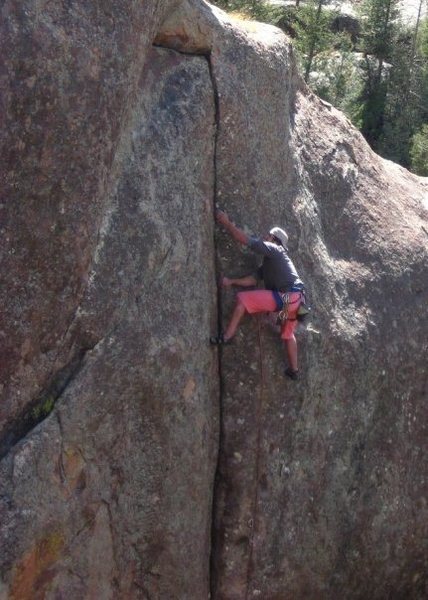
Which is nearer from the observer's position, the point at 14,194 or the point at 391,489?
the point at 14,194

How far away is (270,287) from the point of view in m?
9.57

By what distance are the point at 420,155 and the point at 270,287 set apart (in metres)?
27.5

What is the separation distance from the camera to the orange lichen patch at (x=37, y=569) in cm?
761

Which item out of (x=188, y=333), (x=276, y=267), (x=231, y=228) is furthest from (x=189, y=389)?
(x=231, y=228)

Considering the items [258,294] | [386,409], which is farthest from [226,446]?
[386,409]

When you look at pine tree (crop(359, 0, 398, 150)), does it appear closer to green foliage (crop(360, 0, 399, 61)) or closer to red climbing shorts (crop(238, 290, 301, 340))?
green foliage (crop(360, 0, 399, 61))

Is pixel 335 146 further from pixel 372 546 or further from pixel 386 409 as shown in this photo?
pixel 372 546

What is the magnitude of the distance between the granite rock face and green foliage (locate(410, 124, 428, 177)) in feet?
78.5

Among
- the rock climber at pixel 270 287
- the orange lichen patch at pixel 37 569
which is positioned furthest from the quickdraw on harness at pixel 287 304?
the orange lichen patch at pixel 37 569

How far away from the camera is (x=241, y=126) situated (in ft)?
32.3

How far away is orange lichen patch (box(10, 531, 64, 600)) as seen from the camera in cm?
761

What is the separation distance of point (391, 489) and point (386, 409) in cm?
90

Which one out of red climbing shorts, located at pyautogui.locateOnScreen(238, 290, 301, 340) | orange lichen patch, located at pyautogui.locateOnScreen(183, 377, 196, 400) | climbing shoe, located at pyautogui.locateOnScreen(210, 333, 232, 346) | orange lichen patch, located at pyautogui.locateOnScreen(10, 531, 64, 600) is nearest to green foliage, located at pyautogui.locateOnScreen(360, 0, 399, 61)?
red climbing shorts, located at pyautogui.locateOnScreen(238, 290, 301, 340)

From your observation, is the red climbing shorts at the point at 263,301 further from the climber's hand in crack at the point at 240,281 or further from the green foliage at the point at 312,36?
the green foliage at the point at 312,36
